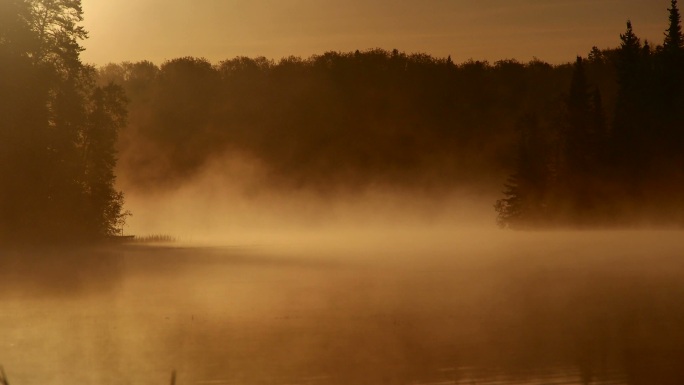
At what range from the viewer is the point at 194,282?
1391 inches

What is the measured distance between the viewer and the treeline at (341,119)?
477 feet

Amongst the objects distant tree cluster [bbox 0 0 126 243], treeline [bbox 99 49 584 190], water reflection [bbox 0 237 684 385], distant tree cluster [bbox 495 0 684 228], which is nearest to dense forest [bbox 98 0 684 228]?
treeline [bbox 99 49 584 190]

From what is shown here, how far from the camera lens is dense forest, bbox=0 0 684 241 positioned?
90812mm

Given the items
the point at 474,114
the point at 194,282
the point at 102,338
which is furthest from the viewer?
the point at 474,114

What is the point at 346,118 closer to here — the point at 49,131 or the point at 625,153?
the point at 625,153

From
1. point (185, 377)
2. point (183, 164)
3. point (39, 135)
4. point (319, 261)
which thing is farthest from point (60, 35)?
point (183, 164)

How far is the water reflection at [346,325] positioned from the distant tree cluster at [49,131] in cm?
1545

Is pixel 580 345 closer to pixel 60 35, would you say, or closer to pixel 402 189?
pixel 60 35

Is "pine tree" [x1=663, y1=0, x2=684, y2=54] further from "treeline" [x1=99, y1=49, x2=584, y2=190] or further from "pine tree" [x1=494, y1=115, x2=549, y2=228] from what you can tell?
"treeline" [x1=99, y1=49, x2=584, y2=190]

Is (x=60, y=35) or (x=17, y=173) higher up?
(x=60, y=35)

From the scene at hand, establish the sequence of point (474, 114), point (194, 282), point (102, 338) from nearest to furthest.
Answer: point (102, 338), point (194, 282), point (474, 114)

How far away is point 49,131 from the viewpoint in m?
56.2

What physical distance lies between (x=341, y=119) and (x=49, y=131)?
9837 centimetres

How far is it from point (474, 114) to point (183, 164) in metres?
41.9
